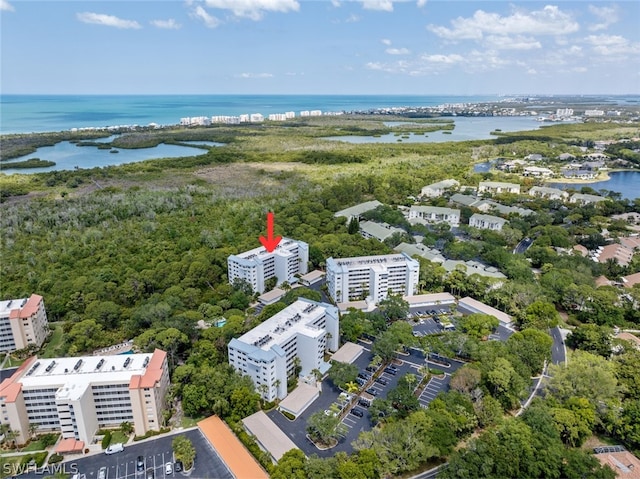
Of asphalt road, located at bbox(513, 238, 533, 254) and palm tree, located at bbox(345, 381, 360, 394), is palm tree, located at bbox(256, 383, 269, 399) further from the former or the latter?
asphalt road, located at bbox(513, 238, 533, 254)

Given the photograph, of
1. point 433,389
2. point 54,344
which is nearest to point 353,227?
point 433,389

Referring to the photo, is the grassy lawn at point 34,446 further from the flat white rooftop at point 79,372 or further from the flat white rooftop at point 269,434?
the flat white rooftop at point 269,434

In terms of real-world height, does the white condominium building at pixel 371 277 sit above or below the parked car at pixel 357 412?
above

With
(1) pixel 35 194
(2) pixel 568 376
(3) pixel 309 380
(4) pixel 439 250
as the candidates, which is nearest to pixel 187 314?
(3) pixel 309 380

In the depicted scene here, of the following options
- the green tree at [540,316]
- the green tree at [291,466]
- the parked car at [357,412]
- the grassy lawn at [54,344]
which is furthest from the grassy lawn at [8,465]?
the green tree at [540,316]

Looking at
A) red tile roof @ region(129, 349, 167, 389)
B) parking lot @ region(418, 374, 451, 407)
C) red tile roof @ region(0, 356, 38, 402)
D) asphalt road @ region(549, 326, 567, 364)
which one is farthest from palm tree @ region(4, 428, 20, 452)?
asphalt road @ region(549, 326, 567, 364)
